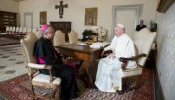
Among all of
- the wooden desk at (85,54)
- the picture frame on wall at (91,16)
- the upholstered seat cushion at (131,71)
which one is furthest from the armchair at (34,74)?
the picture frame on wall at (91,16)

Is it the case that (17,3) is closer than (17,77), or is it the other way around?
(17,77)

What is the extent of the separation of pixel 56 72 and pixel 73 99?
537 mm

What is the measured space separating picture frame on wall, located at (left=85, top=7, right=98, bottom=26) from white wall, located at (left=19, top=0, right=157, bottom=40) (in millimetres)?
196

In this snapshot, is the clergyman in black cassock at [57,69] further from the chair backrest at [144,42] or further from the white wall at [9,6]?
the white wall at [9,6]

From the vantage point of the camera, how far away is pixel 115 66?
2.23 metres

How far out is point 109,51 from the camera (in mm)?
2709

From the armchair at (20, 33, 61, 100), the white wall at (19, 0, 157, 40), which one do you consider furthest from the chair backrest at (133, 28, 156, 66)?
the white wall at (19, 0, 157, 40)

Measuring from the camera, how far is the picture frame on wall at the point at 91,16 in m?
7.55

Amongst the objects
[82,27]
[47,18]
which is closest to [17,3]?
[47,18]

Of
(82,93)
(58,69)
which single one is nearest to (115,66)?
(82,93)

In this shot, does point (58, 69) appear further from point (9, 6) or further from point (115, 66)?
point (9, 6)

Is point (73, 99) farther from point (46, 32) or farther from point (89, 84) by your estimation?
point (46, 32)

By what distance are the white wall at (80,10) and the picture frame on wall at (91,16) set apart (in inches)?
7.7

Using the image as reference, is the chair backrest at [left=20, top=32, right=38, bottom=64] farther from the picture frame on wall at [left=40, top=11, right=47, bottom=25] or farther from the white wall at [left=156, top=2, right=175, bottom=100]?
the picture frame on wall at [left=40, top=11, right=47, bottom=25]
